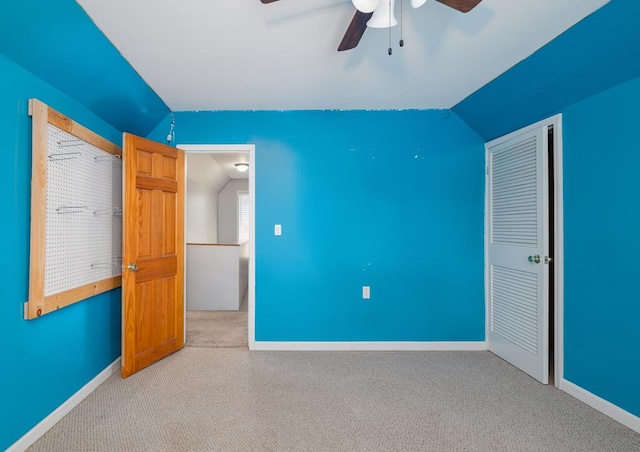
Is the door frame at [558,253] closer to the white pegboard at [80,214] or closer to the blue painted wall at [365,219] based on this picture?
the blue painted wall at [365,219]

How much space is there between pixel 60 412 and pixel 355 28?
282 centimetres

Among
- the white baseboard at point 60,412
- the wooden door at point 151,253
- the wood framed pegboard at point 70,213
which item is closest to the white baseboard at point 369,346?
the wooden door at point 151,253

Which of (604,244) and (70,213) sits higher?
(70,213)

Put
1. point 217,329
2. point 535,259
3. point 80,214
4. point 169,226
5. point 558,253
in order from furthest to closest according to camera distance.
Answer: point 217,329, point 169,226, point 535,259, point 558,253, point 80,214

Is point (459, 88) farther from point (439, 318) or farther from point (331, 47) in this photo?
point (439, 318)

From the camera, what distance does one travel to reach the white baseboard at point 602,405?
1827 mm

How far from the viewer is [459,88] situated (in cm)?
259

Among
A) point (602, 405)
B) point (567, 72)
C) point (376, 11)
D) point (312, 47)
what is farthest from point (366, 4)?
point (602, 405)

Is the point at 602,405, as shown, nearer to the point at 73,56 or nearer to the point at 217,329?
the point at 217,329

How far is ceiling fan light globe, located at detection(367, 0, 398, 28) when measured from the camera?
137 cm

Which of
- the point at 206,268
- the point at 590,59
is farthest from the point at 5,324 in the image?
the point at 590,59

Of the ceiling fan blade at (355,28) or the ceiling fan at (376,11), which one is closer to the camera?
the ceiling fan at (376,11)

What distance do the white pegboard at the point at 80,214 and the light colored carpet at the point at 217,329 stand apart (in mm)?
1134

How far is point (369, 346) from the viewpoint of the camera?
3.04 meters
